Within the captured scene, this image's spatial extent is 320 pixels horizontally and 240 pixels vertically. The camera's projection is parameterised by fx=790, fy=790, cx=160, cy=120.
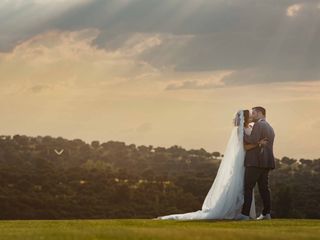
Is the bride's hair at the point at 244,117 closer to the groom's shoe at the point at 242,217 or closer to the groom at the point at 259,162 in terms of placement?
the groom at the point at 259,162

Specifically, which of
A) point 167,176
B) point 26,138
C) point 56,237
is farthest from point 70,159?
point 56,237

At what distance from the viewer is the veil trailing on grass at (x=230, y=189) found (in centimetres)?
2495

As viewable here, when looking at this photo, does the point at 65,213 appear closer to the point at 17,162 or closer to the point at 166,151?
the point at 17,162

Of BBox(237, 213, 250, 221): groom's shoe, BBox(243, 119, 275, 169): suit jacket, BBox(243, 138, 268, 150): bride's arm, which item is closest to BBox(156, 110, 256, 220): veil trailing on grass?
BBox(237, 213, 250, 221): groom's shoe

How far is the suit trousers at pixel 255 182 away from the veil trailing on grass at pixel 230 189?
37 centimetres

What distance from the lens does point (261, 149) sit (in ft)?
80.5

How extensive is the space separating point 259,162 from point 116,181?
6562 centimetres

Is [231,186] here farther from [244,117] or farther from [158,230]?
[158,230]

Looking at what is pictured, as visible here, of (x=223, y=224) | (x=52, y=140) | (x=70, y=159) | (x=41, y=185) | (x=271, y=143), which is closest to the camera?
(x=223, y=224)

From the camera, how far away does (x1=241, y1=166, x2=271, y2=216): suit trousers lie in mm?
24516

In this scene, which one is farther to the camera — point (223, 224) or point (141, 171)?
point (141, 171)

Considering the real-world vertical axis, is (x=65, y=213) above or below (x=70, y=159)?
below

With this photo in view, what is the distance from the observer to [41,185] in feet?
270

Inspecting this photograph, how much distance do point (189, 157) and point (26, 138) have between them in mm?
A: 20616
